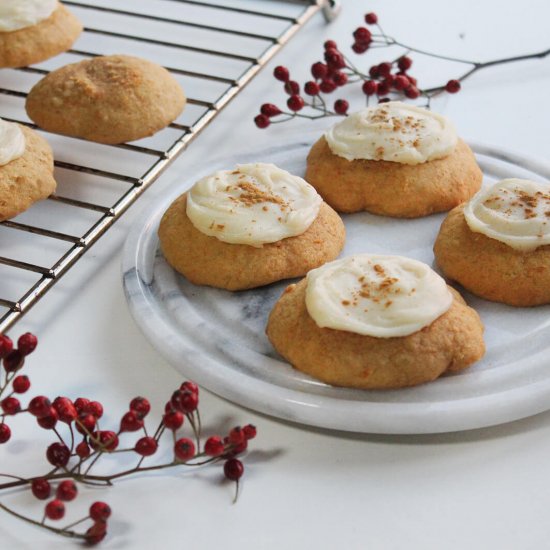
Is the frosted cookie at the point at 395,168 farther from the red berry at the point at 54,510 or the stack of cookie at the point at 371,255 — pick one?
the red berry at the point at 54,510

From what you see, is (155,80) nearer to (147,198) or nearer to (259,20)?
(147,198)

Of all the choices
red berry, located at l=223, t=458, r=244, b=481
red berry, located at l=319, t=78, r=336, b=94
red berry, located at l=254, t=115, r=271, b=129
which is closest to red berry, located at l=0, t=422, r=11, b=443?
red berry, located at l=223, t=458, r=244, b=481

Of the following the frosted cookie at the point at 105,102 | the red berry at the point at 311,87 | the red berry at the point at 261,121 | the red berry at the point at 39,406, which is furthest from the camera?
the red berry at the point at 311,87

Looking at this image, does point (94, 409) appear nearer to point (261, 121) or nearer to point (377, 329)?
point (377, 329)

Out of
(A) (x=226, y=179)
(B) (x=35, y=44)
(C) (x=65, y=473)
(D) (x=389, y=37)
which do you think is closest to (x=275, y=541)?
(C) (x=65, y=473)

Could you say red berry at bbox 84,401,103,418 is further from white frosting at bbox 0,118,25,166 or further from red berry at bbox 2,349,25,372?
white frosting at bbox 0,118,25,166

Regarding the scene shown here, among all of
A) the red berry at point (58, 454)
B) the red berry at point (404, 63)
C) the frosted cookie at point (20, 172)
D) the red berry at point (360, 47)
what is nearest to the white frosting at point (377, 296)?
the red berry at point (58, 454)
